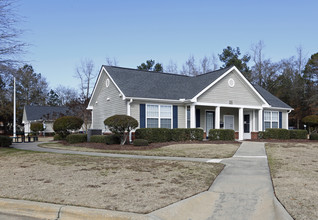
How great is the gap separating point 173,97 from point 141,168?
1215 centimetres

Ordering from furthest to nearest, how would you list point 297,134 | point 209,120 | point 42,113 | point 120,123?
1. point 42,113
2. point 297,134
3. point 209,120
4. point 120,123

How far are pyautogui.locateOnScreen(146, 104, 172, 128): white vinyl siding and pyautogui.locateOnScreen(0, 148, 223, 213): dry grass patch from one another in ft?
31.0

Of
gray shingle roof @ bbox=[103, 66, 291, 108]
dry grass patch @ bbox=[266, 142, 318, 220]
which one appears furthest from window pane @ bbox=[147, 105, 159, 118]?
dry grass patch @ bbox=[266, 142, 318, 220]

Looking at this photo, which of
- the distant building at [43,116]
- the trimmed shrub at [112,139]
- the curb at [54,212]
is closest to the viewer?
the curb at [54,212]

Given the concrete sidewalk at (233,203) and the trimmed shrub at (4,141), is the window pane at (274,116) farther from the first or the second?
the trimmed shrub at (4,141)

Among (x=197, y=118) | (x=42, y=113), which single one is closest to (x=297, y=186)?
(x=197, y=118)

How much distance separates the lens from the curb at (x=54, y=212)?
480 cm

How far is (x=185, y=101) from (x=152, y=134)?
3.74m

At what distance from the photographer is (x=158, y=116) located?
65.9 feet

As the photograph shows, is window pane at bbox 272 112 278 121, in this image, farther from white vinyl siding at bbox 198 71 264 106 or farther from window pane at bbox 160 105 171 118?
window pane at bbox 160 105 171 118

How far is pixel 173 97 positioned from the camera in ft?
67.9

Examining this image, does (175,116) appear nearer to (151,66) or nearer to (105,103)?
(105,103)

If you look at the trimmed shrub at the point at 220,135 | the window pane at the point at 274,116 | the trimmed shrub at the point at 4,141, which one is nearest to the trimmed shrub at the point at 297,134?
the window pane at the point at 274,116

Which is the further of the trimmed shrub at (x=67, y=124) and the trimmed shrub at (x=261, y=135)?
the trimmed shrub at (x=261, y=135)
